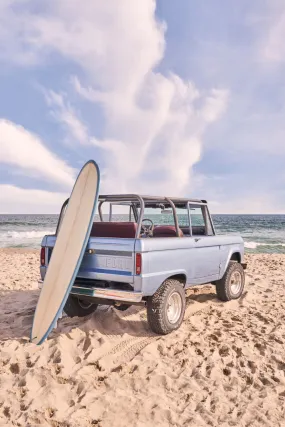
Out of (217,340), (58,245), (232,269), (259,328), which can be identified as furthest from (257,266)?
(58,245)

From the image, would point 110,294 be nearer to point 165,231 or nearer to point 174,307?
point 174,307

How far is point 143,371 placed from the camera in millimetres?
4406

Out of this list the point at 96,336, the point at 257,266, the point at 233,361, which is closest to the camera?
the point at 233,361

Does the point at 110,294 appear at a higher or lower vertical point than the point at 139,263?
lower

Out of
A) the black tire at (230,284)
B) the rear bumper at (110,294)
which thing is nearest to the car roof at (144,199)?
the rear bumper at (110,294)

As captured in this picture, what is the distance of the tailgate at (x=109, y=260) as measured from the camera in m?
5.03

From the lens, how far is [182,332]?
5.62 metres

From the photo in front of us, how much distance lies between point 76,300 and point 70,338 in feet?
3.28

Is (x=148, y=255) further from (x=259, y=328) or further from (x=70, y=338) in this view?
(x=259, y=328)

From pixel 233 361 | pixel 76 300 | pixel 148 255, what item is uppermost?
pixel 148 255

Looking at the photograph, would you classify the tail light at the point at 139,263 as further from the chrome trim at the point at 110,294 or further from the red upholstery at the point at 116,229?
the red upholstery at the point at 116,229

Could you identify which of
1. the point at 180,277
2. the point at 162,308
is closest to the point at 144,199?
the point at 180,277

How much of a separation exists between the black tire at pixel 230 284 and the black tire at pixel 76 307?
104 inches

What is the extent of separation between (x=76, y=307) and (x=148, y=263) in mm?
1946
